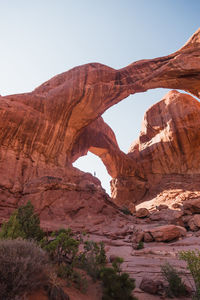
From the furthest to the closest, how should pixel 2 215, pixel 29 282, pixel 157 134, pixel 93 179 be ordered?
pixel 157 134, pixel 93 179, pixel 2 215, pixel 29 282

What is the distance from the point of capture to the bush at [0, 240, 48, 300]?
2658mm

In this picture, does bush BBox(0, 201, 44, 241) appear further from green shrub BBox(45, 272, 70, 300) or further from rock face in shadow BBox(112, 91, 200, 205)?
rock face in shadow BBox(112, 91, 200, 205)

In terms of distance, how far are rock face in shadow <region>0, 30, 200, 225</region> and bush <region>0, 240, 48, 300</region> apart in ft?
27.7

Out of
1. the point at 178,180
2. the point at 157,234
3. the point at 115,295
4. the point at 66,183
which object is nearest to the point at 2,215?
the point at 66,183

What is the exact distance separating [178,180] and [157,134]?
24.7ft

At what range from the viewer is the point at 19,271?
2.76 meters

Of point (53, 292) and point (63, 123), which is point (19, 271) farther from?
point (63, 123)

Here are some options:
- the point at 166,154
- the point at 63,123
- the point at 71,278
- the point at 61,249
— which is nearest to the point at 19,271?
the point at 71,278

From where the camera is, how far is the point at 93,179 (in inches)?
681

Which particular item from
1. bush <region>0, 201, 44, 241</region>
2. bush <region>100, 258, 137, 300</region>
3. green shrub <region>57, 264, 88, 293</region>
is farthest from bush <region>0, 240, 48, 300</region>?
bush <region>0, 201, 44, 241</region>

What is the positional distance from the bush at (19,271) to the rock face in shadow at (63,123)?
845cm

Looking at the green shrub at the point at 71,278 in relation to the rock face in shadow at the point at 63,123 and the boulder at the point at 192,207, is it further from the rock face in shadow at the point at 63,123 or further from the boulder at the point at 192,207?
the boulder at the point at 192,207

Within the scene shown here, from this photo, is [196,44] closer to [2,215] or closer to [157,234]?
[157,234]

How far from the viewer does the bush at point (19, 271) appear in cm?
266
